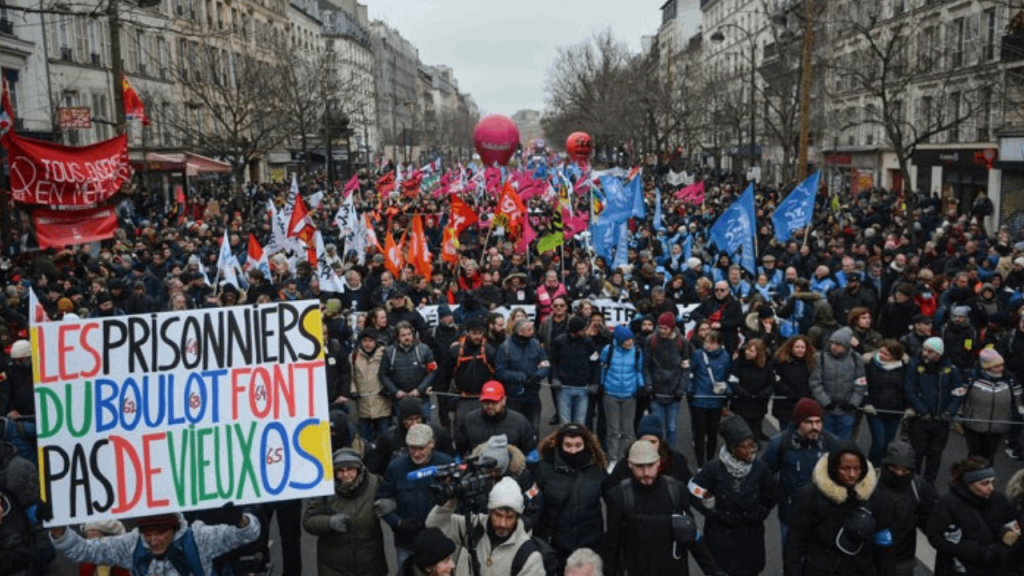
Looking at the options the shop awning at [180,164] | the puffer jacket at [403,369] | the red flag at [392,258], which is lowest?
the puffer jacket at [403,369]

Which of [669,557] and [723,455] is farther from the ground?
[723,455]

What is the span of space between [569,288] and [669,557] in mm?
7951

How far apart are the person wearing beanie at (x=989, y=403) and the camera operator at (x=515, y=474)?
4.40m

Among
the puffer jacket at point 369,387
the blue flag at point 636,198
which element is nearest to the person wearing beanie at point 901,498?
the puffer jacket at point 369,387

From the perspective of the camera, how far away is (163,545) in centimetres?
438

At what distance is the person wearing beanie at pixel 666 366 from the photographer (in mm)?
8117

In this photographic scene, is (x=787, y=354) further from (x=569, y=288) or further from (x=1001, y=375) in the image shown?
(x=569, y=288)

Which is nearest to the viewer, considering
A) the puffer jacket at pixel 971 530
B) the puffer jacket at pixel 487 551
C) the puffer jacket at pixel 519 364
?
the puffer jacket at pixel 487 551

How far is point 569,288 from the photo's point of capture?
12.6 metres

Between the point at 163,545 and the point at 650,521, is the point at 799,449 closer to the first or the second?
the point at 650,521

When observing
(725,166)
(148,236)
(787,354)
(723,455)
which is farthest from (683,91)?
(723,455)

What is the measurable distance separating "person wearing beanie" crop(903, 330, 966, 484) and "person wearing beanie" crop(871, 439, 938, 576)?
263cm

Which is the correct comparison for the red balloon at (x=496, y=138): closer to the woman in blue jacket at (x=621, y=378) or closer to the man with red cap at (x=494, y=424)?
the woman in blue jacket at (x=621, y=378)

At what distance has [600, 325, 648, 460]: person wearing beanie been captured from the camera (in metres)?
8.12
